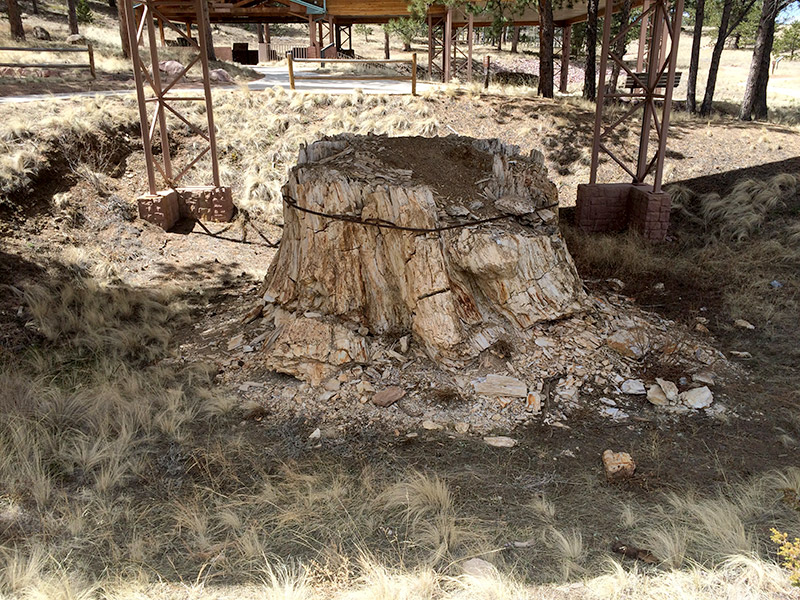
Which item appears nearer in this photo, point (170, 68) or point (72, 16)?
point (170, 68)

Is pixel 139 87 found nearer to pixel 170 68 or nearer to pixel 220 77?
pixel 170 68

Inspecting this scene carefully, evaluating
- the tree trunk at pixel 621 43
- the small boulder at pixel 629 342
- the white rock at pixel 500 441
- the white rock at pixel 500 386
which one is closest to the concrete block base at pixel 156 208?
the white rock at pixel 500 386

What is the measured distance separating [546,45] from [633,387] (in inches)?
546

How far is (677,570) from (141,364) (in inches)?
211

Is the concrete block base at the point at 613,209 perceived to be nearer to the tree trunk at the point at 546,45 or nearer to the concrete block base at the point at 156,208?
the concrete block base at the point at 156,208

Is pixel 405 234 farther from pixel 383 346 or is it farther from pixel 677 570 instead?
pixel 677 570

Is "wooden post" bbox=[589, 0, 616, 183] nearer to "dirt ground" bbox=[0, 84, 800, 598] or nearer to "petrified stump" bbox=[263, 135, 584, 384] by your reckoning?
"dirt ground" bbox=[0, 84, 800, 598]

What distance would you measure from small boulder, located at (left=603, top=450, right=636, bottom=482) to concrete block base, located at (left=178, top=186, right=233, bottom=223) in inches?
358

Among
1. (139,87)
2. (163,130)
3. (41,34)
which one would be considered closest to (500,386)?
(139,87)

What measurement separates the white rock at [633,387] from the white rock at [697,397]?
1.15 feet

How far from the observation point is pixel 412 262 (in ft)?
18.8

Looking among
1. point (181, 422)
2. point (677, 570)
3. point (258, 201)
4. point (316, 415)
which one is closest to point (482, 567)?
point (677, 570)

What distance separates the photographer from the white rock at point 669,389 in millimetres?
5285

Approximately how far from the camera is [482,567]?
3.26m
